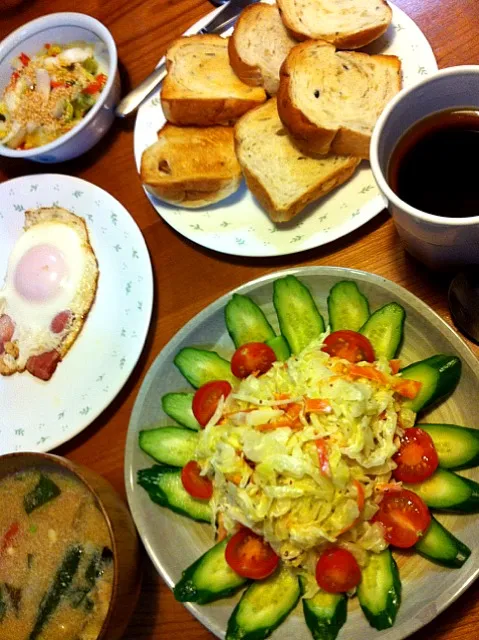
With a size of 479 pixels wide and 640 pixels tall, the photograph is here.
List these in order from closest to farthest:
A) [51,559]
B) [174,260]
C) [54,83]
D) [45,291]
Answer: [51,559], [174,260], [45,291], [54,83]

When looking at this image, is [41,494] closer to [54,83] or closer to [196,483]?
[196,483]

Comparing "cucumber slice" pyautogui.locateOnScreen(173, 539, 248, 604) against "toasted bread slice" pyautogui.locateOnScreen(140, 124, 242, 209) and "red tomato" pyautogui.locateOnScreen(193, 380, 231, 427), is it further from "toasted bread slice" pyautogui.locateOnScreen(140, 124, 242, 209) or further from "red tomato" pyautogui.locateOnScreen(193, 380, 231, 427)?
"toasted bread slice" pyautogui.locateOnScreen(140, 124, 242, 209)

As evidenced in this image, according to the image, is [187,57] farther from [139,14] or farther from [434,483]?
[434,483]

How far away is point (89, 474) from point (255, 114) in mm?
1045

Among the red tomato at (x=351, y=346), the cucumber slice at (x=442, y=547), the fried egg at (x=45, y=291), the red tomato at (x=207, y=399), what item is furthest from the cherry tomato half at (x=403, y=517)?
the fried egg at (x=45, y=291)

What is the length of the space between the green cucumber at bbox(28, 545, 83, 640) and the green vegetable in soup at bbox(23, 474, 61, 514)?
12 centimetres

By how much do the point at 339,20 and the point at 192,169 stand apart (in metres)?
0.58

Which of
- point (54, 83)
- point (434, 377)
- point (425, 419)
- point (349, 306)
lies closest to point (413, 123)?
point (349, 306)

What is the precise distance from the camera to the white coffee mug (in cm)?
107

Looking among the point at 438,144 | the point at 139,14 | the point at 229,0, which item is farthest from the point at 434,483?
the point at 139,14

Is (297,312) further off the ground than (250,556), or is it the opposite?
(297,312)

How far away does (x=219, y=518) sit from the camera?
1.25 metres

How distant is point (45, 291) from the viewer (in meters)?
1.79

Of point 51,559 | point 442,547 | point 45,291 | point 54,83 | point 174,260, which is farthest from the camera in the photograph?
point 54,83
